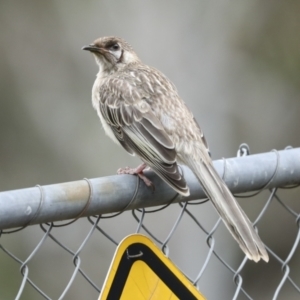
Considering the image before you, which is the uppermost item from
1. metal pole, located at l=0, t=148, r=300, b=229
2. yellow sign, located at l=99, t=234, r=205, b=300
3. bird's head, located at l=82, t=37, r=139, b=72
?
bird's head, located at l=82, t=37, r=139, b=72

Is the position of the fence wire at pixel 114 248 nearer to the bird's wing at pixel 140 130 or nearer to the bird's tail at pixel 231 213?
the bird's wing at pixel 140 130

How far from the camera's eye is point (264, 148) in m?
10.7

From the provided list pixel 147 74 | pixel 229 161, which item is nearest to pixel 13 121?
pixel 147 74

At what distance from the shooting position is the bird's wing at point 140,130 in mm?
3377

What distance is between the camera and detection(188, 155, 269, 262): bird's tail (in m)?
2.86

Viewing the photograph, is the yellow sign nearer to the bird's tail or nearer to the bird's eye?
the bird's tail

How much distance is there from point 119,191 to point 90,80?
739cm

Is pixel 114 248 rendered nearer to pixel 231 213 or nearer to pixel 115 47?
pixel 115 47

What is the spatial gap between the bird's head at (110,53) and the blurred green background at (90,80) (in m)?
4.61

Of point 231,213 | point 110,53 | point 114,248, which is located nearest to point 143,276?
point 231,213

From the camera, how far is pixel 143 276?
269cm

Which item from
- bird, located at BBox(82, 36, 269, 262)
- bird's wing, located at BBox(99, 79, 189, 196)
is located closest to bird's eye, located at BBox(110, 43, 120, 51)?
bird, located at BBox(82, 36, 269, 262)

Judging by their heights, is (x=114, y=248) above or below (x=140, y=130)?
above

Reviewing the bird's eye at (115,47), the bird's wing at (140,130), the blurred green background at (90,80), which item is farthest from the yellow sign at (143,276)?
the blurred green background at (90,80)
